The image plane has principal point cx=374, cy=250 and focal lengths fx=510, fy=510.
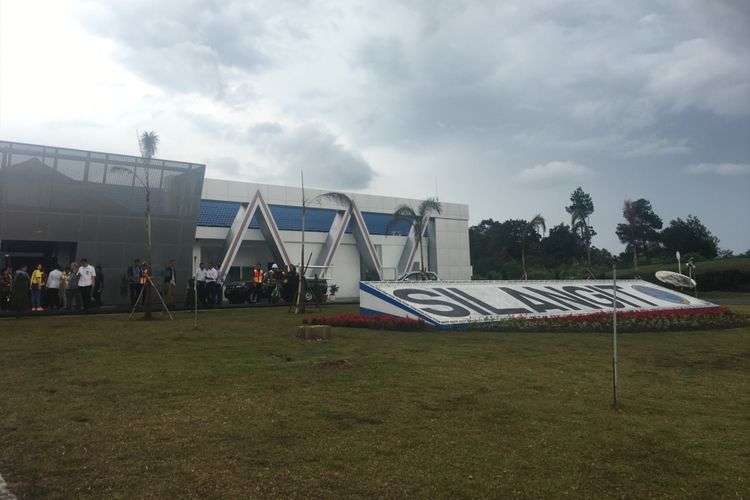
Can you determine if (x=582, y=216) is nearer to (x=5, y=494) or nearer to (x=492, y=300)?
(x=492, y=300)

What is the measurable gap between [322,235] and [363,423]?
30.4 meters

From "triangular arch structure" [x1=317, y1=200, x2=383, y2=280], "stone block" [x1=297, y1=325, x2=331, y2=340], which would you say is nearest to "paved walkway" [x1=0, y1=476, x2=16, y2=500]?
"stone block" [x1=297, y1=325, x2=331, y2=340]

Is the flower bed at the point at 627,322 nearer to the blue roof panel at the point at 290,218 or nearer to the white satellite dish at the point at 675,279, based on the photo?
the white satellite dish at the point at 675,279

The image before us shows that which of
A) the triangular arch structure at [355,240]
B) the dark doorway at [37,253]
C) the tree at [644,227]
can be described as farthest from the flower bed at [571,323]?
the tree at [644,227]

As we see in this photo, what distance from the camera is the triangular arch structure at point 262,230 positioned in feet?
96.1

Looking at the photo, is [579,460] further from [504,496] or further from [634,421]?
[634,421]

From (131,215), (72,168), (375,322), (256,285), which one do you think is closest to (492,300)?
(375,322)

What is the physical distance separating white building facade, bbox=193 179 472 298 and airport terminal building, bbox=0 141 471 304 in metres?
0.09

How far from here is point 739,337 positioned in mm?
12672

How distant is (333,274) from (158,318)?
21.0 metres

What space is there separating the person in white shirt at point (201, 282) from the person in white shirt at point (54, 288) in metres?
4.55

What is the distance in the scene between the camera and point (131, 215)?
75.0ft

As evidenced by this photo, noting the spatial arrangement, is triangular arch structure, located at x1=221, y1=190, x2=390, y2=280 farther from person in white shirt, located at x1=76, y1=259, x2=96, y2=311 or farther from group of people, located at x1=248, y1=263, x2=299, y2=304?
person in white shirt, located at x1=76, y1=259, x2=96, y2=311

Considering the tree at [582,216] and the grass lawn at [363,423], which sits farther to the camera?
the tree at [582,216]
